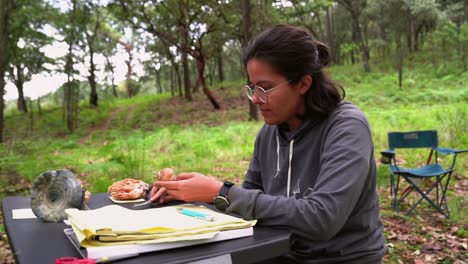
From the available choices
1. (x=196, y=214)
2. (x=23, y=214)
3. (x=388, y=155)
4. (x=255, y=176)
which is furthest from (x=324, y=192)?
(x=388, y=155)

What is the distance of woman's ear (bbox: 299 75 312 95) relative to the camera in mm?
1531

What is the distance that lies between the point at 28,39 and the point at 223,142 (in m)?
14.6

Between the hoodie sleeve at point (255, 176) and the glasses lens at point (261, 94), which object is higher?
the glasses lens at point (261, 94)

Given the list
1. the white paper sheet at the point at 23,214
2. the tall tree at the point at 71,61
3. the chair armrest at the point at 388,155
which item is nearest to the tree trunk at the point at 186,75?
the tall tree at the point at 71,61

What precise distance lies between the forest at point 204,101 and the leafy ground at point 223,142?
1.0 inches

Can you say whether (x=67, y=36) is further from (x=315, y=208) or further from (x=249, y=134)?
(x=315, y=208)

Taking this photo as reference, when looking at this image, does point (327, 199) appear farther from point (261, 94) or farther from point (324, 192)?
point (261, 94)

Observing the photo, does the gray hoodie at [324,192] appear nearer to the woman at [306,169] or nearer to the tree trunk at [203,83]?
the woman at [306,169]

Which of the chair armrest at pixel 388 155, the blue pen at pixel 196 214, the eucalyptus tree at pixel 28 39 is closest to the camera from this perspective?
the blue pen at pixel 196 214

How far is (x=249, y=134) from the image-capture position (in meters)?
9.88

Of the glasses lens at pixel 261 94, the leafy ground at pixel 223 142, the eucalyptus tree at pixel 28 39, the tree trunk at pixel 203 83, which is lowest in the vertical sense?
the leafy ground at pixel 223 142

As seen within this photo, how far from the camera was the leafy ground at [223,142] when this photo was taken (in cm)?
399

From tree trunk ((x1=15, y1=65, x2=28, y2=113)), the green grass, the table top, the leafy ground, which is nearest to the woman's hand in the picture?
the table top

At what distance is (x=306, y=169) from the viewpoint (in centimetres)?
153
